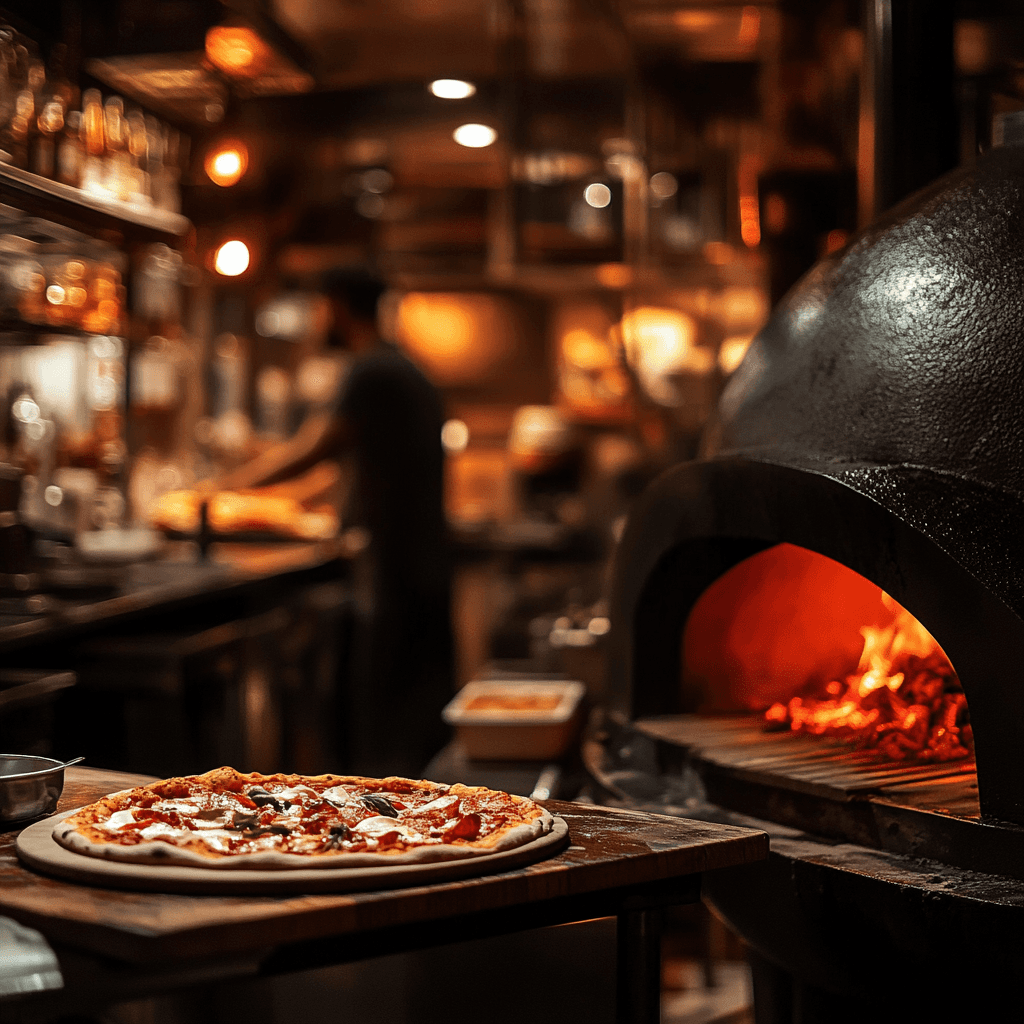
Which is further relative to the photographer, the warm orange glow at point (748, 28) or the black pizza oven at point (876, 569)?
the warm orange glow at point (748, 28)

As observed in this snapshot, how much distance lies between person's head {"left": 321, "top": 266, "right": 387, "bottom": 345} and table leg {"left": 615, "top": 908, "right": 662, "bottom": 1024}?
12.2 ft

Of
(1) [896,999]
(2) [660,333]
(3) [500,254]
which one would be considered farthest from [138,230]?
(2) [660,333]

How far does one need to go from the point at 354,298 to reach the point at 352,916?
3.93 metres

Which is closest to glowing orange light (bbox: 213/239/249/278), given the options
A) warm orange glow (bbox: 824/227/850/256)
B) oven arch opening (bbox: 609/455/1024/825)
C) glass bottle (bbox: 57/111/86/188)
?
glass bottle (bbox: 57/111/86/188)

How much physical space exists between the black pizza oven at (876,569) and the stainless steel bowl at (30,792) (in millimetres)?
1102

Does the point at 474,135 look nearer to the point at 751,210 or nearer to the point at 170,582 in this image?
the point at 751,210

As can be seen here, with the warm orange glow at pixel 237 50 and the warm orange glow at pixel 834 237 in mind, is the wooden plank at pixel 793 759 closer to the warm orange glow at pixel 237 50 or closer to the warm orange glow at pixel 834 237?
the warm orange glow at pixel 834 237

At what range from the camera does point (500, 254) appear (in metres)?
7.92

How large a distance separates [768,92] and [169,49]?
1897 millimetres

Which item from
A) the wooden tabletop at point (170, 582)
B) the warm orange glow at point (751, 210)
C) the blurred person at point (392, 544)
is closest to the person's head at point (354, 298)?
the blurred person at point (392, 544)

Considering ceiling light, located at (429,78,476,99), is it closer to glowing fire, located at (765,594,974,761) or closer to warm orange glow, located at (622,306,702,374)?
warm orange glow, located at (622,306,702,374)

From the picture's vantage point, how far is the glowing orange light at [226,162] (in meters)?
5.09

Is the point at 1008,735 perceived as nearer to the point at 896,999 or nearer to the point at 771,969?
the point at 896,999

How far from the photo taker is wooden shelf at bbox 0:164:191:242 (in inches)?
123
